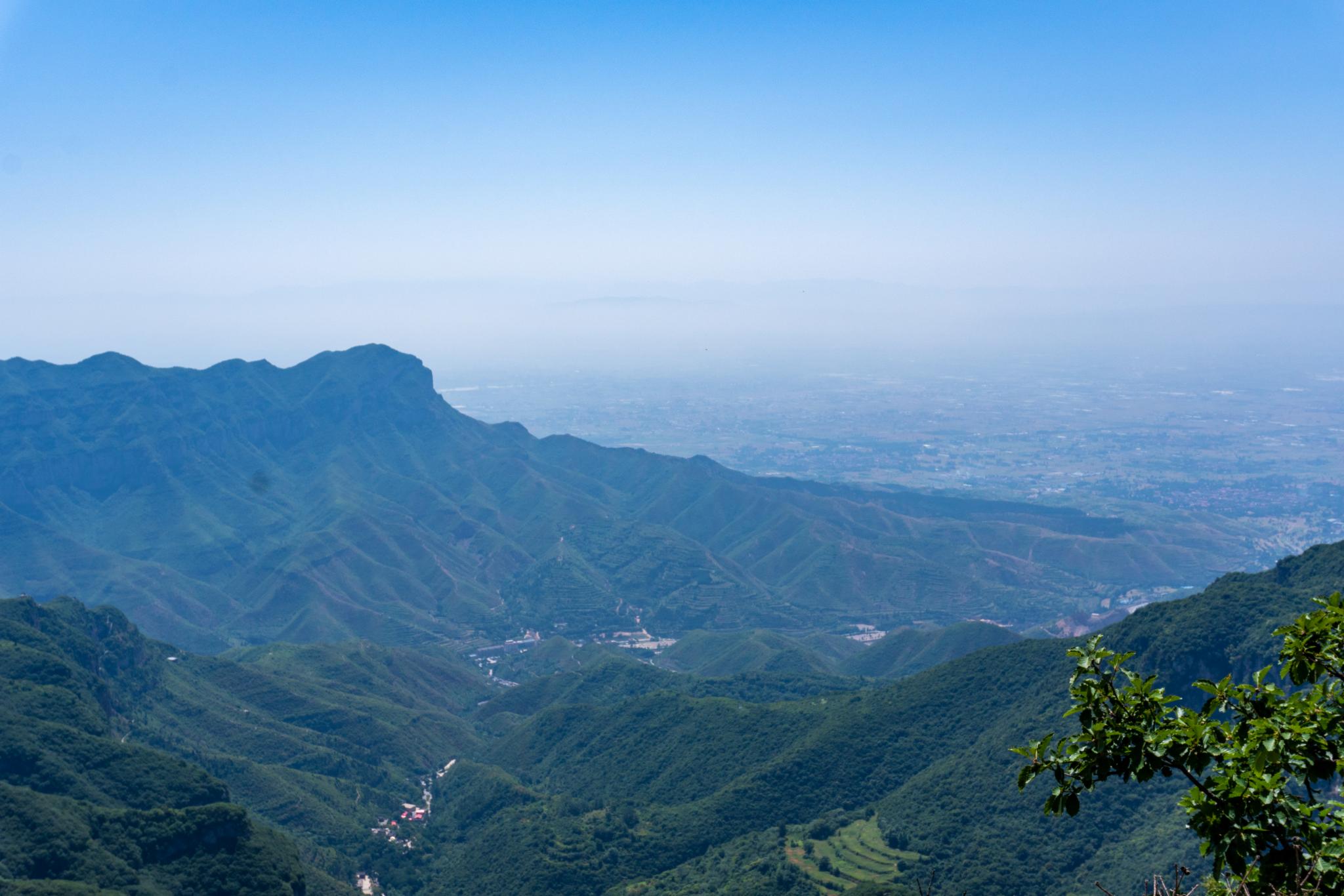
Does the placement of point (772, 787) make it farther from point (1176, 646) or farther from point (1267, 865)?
point (1267, 865)

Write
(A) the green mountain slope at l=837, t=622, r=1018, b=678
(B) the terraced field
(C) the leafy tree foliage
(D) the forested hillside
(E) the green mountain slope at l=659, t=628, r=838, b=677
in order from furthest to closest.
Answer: (E) the green mountain slope at l=659, t=628, r=838, b=677
(A) the green mountain slope at l=837, t=622, r=1018, b=678
(D) the forested hillside
(B) the terraced field
(C) the leafy tree foliage

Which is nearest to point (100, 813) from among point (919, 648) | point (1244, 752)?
point (1244, 752)

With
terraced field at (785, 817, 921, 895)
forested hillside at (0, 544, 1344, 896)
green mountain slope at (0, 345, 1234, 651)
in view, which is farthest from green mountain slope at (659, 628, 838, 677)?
terraced field at (785, 817, 921, 895)

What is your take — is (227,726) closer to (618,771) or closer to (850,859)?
(618,771)

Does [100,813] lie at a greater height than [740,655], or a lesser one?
greater

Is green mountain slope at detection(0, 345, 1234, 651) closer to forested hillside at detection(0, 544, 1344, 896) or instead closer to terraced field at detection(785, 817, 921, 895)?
forested hillside at detection(0, 544, 1344, 896)

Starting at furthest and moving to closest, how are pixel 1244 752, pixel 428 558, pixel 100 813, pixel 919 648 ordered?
pixel 428 558
pixel 919 648
pixel 100 813
pixel 1244 752

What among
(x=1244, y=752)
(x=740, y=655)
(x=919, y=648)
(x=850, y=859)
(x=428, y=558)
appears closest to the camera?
(x=1244, y=752)
